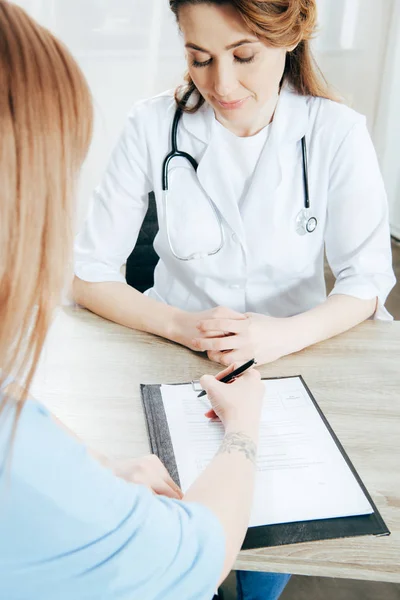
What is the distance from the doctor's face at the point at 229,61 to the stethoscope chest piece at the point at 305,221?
0.22 meters

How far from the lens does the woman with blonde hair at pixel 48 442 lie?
1.43ft

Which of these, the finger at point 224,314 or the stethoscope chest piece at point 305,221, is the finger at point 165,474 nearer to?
the finger at point 224,314

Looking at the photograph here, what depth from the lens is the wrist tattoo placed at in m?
0.67

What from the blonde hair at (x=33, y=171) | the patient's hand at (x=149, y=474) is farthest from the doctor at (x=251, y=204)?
the blonde hair at (x=33, y=171)

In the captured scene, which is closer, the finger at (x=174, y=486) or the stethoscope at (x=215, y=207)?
the finger at (x=174, y=486)

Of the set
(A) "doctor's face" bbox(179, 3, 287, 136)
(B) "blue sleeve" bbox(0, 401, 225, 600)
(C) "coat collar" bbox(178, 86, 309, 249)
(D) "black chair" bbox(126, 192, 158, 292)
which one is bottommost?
(D) "black chair" bbox(126, 192, 158, 292)

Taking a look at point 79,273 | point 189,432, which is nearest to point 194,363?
point 189,432

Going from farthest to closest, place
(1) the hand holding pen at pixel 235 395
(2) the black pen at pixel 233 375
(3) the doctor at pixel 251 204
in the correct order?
(3) the doctor at pixel 251 204, (2) the black pen at pixel 233 375, (1) the hand holding pen at pixel 235 395

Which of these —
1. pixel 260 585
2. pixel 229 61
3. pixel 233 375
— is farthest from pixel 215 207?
pixel 260 585

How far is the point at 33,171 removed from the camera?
1.49 feet

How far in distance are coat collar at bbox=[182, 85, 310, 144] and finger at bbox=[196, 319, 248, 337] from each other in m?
0.44

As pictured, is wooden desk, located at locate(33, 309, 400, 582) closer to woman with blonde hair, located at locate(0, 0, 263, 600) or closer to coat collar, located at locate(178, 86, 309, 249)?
woman with blonde hair, located at locate(0, 0, 263, 600)

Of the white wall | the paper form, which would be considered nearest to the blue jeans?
the paper form

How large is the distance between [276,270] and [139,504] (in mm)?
806
